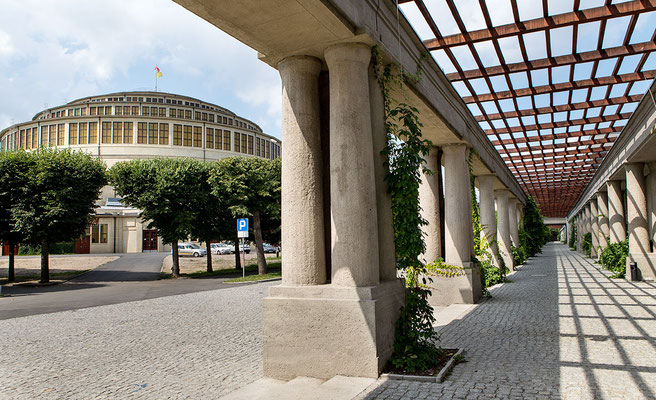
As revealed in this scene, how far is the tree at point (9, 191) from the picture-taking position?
71.5ft

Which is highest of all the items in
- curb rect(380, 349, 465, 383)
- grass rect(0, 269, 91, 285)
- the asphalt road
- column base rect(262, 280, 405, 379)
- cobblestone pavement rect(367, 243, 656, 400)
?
column base rect(262, 280, 405, 379)

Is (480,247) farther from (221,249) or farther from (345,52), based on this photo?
(221,249)

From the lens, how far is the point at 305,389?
177 inches

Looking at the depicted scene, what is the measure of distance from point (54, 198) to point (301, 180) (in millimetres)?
21450

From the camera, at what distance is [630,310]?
29.9 ft

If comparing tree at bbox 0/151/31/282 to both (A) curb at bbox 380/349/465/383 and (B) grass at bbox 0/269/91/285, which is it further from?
(A) curb at bbox 380/349/465/383

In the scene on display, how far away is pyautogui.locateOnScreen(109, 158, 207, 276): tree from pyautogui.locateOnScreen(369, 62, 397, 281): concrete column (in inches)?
811

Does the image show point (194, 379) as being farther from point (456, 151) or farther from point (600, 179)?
point (600, 179)

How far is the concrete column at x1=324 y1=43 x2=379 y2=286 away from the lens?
5.09m

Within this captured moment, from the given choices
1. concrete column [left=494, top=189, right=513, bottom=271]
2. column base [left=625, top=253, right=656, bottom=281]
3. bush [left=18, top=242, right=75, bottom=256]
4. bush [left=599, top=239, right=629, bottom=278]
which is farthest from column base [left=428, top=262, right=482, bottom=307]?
Result: bush [left=18, top=242, right=75, bottom=256]

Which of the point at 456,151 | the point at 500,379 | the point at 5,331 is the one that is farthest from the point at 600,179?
the point at 5,331

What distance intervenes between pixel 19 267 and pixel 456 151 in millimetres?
30403

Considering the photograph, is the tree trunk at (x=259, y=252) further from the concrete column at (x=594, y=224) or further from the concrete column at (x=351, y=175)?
the concrete column at (x=351, y=175)

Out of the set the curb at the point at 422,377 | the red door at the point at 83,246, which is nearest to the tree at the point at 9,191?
the curb at the point at 422,377
